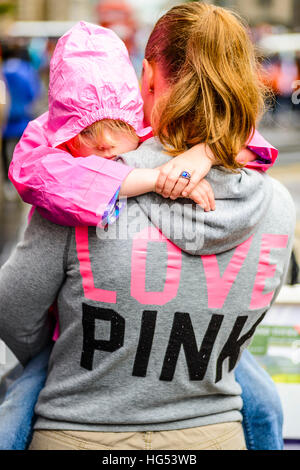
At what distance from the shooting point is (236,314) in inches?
53.0

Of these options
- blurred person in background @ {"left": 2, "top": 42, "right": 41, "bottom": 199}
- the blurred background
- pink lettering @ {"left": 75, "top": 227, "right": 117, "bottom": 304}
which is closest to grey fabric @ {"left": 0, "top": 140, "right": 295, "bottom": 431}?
pink lettering @ {"left": 75, "top": 227, "right": 117, "bottom": 304}

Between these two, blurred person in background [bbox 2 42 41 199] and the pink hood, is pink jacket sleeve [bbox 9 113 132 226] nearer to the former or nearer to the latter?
the pink hood

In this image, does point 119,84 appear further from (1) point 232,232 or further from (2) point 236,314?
(2) point 236,314

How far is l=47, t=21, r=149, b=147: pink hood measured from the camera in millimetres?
1283

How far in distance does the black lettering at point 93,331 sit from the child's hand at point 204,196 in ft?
0.97

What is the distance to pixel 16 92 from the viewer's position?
6.78m

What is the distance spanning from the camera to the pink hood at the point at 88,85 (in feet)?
4.21

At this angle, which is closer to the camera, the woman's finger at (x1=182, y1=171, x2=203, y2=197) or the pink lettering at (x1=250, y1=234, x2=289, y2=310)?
the woman's finger at (x1=182, y1=171, x2=203, y2=197)

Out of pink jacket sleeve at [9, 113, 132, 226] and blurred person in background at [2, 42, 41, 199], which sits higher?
pink jacket sleeve at [9, 113, 132, 226]

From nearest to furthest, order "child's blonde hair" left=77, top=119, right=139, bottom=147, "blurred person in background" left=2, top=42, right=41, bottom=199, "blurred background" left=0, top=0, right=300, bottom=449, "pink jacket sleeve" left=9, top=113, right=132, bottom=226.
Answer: "pink jacket sleeve" left=9, top=113, right=132, bottom=226 < "child's blonde hair" left=77, top=119, right=139, bottom=147 < "blurred background" left=0, top=0, right=300, bottom=449 < "blurred person in background" left=2, top=42, right=41, bottom=199

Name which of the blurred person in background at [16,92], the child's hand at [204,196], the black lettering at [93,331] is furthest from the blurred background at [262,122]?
the black lettering at [93,331]

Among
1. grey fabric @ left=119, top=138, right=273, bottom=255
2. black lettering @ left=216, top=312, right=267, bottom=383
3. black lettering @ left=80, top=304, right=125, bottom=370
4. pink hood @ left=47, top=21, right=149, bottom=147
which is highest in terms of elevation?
pink hood @ left=47, top=21, right=149, bottom=147

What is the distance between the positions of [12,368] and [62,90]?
2.75 feet

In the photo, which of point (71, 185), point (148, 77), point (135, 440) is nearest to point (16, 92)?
point (148, 77)
